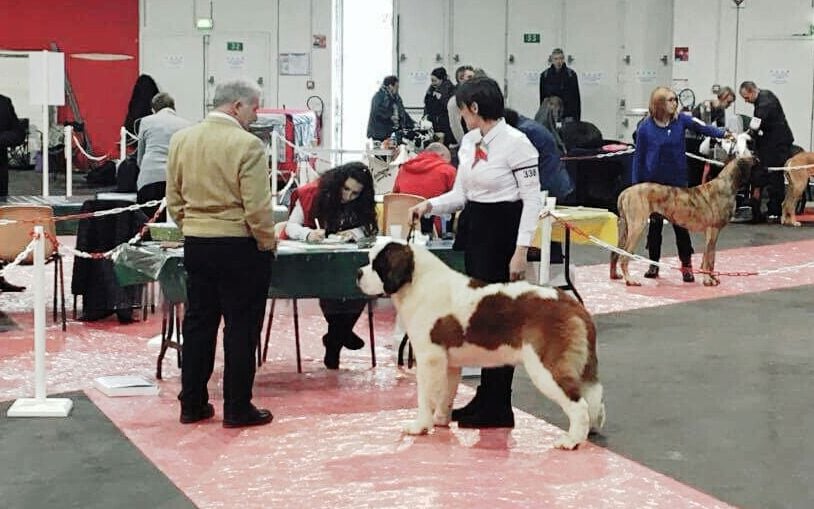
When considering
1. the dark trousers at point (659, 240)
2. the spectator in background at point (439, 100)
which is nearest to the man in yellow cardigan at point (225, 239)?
the dark trousers at point (659, 240)

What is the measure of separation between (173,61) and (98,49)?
115 centimetres

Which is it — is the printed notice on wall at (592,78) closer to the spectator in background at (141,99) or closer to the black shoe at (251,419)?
the spectator in background at (141,99)

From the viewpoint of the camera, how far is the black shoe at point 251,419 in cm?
507

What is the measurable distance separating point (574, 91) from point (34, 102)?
706 centimetres

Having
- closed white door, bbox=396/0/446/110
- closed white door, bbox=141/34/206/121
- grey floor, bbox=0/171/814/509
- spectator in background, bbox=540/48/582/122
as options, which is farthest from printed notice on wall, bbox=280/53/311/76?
grey floor, bbox=0/171/814/509

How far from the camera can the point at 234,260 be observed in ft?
16.0

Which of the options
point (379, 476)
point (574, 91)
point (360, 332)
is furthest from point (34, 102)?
point (379, 476)

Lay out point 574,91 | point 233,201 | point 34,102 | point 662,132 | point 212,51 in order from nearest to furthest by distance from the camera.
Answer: point 233,201 → point 662,132 → point 34,102 → point 574,91 → point 212,51

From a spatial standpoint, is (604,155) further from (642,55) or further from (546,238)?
(546,238)

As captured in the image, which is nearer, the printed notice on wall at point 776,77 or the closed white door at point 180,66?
the printed notice on wall at point 776,77

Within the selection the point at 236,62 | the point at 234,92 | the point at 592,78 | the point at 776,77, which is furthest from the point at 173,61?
the point at 234,92

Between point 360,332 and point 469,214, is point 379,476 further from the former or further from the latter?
point 360,332

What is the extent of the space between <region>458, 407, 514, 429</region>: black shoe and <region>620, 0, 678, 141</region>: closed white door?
11694mm

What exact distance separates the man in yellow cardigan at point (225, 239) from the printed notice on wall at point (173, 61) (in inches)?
479
